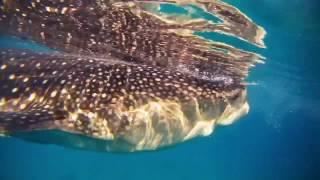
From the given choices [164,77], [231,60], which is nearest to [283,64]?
[231,60]

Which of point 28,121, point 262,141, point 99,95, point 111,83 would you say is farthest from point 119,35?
point 262,141

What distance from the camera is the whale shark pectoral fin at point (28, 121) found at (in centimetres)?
648

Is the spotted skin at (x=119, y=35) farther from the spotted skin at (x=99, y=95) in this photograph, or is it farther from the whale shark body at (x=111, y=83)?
the spotted skin at (x=99, y=95)

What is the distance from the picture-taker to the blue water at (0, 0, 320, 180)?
10643 millimetres

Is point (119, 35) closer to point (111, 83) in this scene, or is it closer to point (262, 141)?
point (111, 83)

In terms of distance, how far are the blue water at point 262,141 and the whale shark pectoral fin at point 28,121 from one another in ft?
13.5

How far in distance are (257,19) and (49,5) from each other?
448cm

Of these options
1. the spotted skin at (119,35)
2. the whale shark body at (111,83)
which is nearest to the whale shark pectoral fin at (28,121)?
the whale shark body at (111,83)

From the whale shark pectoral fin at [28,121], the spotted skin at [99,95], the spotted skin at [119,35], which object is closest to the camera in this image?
the whale shark pectoral fin at [28,121]

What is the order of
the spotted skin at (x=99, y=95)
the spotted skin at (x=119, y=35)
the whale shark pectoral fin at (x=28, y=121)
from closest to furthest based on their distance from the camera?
the whale shark pectoral fin at (x=28, y=121), the spotted skin at (x=99, y=95), the spotted skin at (x=119, y=35)

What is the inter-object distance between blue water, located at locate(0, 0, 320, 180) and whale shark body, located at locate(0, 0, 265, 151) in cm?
107

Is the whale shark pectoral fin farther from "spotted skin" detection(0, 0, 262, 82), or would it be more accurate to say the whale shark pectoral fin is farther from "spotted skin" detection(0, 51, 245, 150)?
"spotted skin" detection(0, 0, 262, 82)

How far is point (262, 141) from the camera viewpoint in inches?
3713

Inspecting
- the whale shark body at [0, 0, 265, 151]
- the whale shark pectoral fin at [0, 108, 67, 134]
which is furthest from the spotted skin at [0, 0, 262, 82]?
the whale shark pectoral fin at [0, 108, 67, 134]
